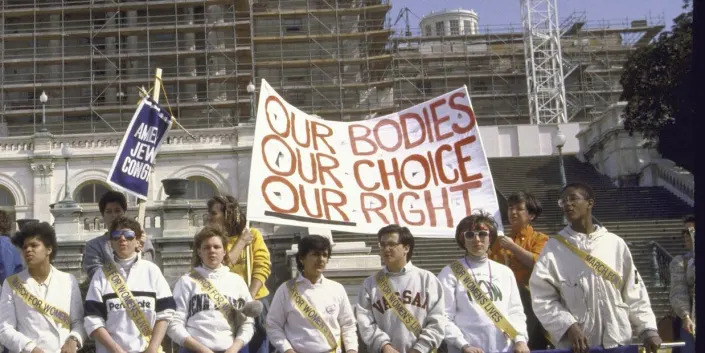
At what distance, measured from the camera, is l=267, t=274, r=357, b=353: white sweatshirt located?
6.96m

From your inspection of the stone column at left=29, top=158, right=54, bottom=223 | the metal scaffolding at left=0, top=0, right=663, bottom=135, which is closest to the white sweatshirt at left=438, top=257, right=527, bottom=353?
the stone column at left=29, top=158, right=54, bottom=223

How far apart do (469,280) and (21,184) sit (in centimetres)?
3078

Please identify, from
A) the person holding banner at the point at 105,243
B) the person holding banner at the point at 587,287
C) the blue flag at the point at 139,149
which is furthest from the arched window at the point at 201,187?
the person holding banner at the point at 587,287

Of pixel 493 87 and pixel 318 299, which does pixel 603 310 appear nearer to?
pixel 318 299

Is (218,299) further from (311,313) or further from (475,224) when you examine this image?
(475,224)

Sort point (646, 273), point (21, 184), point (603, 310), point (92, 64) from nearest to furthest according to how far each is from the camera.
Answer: point (603, 310), point (646, 273), point (21, 184), point (92, 64)

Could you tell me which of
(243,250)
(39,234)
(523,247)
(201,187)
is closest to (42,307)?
(39,234)

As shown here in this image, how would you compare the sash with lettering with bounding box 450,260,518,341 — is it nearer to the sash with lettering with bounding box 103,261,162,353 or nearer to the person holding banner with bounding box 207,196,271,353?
the person holding banner with bounding box 207,196,271,353

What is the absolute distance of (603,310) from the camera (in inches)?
266

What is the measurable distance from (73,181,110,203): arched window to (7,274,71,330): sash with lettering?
98.6 feet

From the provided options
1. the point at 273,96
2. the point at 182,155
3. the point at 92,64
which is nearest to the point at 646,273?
the point at 273,96

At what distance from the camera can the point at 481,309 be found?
695 cm

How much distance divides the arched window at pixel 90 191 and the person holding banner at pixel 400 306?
100 feet

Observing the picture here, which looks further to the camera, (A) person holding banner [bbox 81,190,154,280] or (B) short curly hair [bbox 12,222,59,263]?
(A) person holding banner [bbox 81,190,154,280]
